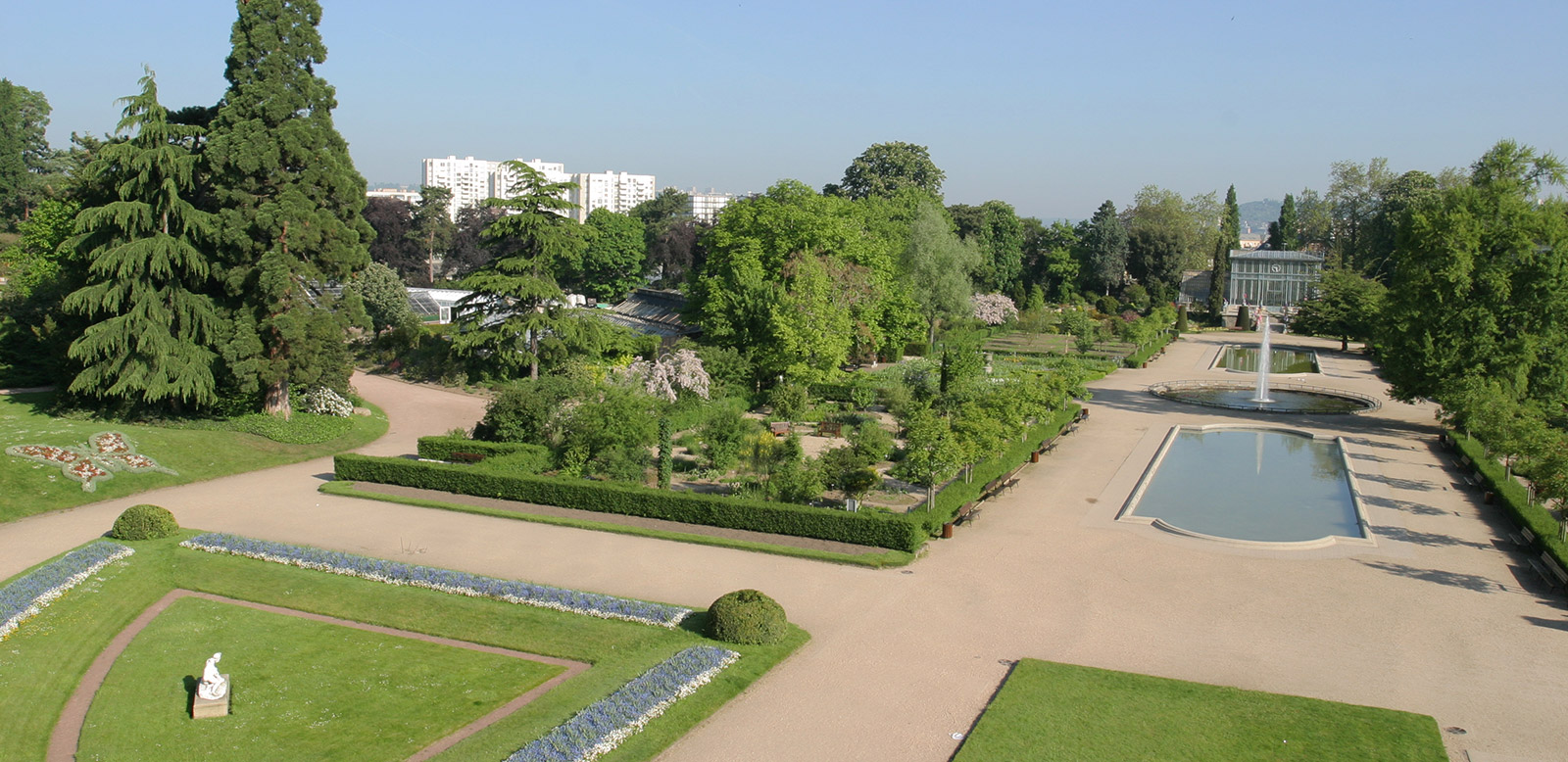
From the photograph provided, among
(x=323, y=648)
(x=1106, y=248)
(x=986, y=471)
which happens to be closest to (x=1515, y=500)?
(x=986, y=471)

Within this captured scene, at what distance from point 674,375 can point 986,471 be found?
14.0 meters

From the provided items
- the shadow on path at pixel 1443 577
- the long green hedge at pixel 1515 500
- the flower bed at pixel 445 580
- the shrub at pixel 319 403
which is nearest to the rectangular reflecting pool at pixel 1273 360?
the long green hedge at pixel 1515 500

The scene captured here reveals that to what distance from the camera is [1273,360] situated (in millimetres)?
61344

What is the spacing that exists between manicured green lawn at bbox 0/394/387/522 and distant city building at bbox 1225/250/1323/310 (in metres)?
75.9

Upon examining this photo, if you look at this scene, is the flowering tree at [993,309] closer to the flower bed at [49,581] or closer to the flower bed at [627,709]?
the flower bed at [49,581]

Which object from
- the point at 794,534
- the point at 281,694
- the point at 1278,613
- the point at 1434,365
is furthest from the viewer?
the point at 1434,365

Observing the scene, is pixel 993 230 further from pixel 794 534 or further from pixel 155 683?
pixel 155 683

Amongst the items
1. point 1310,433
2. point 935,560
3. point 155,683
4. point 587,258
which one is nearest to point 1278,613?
point 935,560

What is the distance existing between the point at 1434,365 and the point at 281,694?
36318 mm

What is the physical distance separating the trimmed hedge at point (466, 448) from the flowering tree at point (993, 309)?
155ft

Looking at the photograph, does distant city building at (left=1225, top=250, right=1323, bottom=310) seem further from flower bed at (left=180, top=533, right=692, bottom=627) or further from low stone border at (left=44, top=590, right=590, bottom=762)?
low stone border at (left=44, top=590, right=590, bottom=762)

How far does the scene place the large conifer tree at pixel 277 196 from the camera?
30.8 m

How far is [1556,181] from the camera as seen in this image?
3562 centimetres

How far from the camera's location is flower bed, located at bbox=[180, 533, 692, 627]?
17547 millimetres
